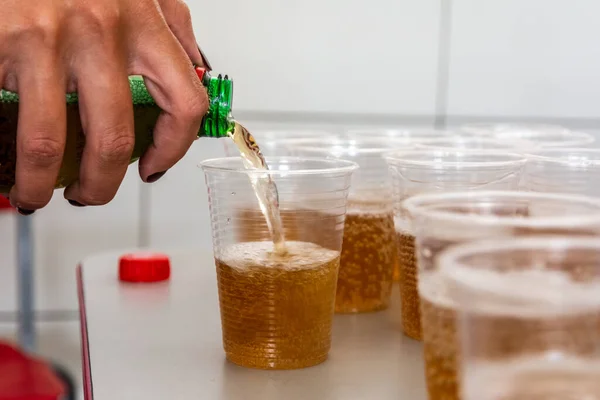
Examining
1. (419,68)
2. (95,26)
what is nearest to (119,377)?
(95,26)

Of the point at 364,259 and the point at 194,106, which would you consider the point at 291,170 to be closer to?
the point at 194,106

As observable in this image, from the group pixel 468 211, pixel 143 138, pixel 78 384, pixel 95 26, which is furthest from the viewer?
pixel 78 384

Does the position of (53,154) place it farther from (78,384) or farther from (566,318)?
(78,384)

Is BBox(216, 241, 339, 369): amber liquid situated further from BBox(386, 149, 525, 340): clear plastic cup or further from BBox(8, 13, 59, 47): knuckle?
BBox(8, 13, 59, 47): knuckle

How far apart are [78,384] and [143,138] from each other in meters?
1.24

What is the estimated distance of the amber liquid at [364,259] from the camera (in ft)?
3.25

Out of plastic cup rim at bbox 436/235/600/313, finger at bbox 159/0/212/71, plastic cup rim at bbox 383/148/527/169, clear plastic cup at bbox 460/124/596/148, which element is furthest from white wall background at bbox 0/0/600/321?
plastic cup rim at bbox 436/235/600/313

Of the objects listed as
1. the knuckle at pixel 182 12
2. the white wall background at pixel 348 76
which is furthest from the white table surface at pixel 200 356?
the white wall background at pixel 348 76

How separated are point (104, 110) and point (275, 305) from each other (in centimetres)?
24

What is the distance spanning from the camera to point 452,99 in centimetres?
211

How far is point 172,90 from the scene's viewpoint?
2.51 feet

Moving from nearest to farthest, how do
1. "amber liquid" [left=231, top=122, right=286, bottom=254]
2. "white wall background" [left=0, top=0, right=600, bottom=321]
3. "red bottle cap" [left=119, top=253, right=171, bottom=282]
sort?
"amber liquid" [left=231, top=122, right=286, bottom=254] < "red bottle cap" [left=119, top=253, right=171, bottom=282] < "white wall background" [left=0, top=0, right=600, bottom=321]

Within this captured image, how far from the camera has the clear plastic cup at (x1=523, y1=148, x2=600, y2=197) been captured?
0.87 meters

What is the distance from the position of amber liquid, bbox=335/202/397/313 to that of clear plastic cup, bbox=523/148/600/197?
176mm
